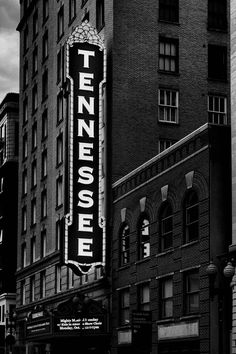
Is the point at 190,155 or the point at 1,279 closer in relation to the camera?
the point at 190,155

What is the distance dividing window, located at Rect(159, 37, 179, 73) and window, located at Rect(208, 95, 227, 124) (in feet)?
10.4

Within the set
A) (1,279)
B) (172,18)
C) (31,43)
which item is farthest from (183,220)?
(1,279)

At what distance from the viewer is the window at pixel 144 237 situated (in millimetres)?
45531

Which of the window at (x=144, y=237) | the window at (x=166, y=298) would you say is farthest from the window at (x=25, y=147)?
the window at (x=166, y=298)

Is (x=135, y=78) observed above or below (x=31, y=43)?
below

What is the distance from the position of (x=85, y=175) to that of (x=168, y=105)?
307 inches

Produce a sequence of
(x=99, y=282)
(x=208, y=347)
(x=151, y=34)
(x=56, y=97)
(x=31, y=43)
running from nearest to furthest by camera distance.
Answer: (x=208, y=347)
(x=99, y=282)
(x=151, y=34)
(x=56, y=97)
(x=31, y=43)

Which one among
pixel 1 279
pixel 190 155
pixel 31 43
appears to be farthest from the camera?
pixel 1 279

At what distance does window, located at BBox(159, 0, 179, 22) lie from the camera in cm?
5594

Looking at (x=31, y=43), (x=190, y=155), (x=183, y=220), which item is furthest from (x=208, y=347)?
(x=31, y=43)

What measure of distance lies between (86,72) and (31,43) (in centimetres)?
2413

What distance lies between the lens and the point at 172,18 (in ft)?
184

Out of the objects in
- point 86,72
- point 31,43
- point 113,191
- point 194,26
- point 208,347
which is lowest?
point 208,347

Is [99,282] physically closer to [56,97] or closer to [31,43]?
[56,97]
